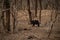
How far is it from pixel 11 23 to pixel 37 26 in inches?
13.6

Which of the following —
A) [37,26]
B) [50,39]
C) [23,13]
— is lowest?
[50,39]

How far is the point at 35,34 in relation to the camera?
227cm

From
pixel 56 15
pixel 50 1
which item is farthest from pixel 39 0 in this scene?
pixel 56 15

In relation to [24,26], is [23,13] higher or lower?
higher

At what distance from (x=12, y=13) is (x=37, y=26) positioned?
0.37 meters

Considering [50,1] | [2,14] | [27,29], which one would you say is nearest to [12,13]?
[2,14]

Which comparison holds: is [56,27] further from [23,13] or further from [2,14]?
[2,14]

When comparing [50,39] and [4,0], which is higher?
[4,0]

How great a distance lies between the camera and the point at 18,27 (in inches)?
89.9

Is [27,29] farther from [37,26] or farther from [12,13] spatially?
[12,13]

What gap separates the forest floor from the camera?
2242 mm

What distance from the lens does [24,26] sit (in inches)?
90.9

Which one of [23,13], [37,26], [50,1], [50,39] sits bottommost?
[50,39]

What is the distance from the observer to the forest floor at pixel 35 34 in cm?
224
